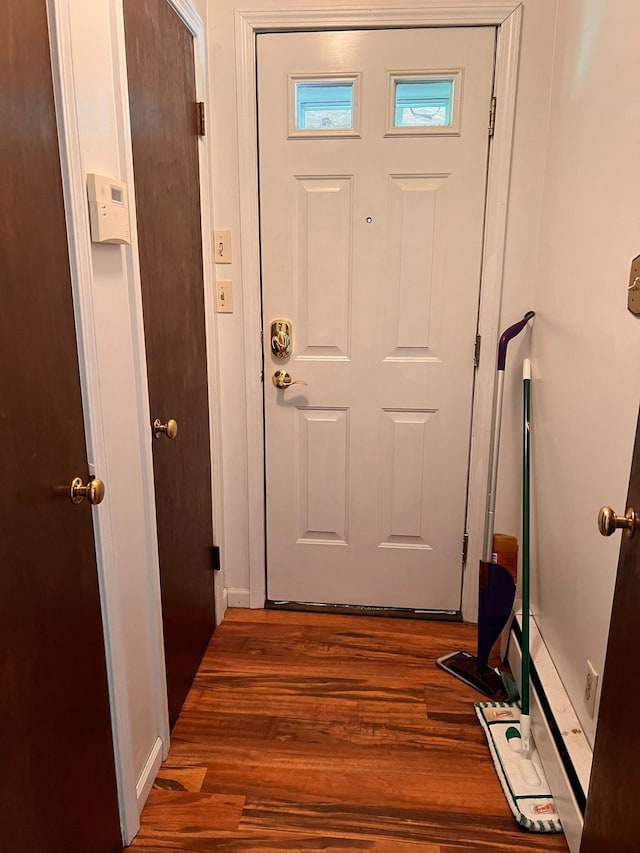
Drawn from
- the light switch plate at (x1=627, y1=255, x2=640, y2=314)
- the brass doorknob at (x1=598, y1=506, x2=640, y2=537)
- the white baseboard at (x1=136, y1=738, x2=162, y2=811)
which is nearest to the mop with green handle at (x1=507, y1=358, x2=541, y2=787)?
the light switch plate at (x1=627, y1=255, x2=640, y2=314)

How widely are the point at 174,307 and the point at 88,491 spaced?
2.46 ft

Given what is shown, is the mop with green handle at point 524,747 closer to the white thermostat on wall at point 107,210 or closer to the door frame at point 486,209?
the door frame at point 486,209

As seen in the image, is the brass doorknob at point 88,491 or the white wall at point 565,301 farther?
the white wall at point 565,301

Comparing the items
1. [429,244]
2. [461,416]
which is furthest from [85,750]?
[429,244]

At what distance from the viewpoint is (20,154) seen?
0.93 m

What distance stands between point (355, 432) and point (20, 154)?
5.03 ft

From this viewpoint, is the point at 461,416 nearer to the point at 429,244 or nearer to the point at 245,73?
the point at 429,244

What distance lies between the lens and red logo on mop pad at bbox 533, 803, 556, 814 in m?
1.51

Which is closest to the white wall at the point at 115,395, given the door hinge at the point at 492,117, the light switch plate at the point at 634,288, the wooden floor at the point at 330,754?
the wooden floor at the point at 330,754

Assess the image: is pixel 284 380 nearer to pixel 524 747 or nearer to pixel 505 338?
pixel 505 338

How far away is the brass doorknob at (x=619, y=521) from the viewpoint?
3.29 feet

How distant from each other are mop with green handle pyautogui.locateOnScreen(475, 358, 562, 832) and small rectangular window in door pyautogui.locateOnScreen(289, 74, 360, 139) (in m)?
1.02

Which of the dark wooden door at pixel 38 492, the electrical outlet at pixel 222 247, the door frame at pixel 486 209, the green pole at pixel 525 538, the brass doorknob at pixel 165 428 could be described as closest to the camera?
the dark wooden door at pixel 38 492

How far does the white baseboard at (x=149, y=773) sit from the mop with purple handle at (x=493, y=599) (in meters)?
0.98
